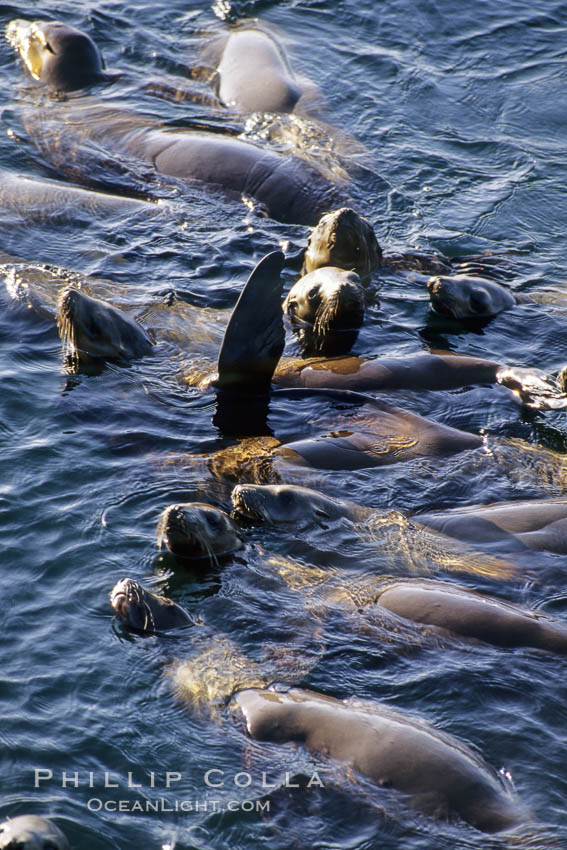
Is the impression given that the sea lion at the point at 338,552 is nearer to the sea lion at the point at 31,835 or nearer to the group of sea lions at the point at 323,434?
the group of sea lions at the point at 323,434

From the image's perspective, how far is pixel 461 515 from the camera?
643cm

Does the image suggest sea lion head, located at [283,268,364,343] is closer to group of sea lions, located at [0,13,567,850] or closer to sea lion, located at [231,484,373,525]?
group of sea lions, located at [0,13,567,850]

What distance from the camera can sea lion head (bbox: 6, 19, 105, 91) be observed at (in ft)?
41.3

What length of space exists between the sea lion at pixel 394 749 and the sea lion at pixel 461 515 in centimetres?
146

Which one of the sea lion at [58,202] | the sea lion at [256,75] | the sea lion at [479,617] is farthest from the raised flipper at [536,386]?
the sea lion at [256,75]

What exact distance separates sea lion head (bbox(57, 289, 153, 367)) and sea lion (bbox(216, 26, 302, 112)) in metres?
4.77

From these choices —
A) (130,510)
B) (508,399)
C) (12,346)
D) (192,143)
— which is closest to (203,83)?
(192,143)

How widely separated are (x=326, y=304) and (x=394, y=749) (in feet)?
14.9

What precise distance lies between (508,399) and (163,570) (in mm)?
3099

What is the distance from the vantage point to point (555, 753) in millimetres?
4992

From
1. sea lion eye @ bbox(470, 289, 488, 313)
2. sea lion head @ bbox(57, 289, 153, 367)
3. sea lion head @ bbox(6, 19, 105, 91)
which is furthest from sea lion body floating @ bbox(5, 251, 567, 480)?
sea lion head @ bbox(6, 19, 105, 91)

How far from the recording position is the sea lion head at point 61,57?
12578 millimetres

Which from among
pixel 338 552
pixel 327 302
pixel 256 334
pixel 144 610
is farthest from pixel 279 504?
pixel 327 302

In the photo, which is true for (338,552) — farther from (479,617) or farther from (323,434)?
(323,434)
